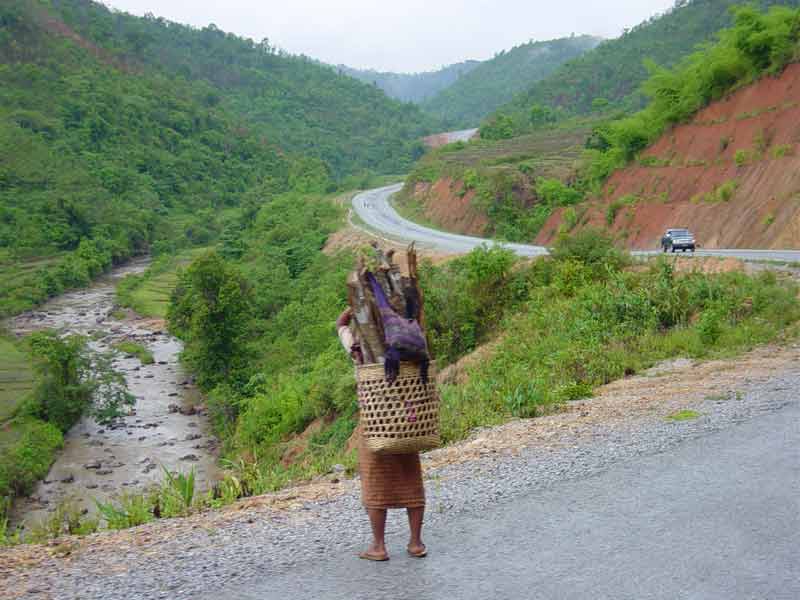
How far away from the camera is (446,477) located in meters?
7.32

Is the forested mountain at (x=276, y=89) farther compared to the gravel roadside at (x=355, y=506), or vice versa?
the forested mountain at (x=276, y=89)

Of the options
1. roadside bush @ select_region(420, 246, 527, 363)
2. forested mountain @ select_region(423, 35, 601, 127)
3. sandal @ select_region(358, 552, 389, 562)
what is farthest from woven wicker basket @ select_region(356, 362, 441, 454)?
forested mountain @ select_region(423, 35, 601, 127)

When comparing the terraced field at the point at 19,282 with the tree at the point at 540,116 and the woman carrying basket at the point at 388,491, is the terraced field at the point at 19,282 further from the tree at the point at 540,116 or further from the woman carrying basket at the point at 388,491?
the woman carrying basket at the point at 388,491

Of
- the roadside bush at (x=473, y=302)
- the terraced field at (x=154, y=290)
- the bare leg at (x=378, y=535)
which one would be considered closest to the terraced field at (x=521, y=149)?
the terraced field at (x=154, y=290)

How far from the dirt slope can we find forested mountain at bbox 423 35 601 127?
12019 centimetres

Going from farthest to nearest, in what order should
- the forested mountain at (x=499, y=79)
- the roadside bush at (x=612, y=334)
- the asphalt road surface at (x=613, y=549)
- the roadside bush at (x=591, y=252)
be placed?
the forested mountain at (x=499, y=79) < the roadside bush at (x=591, y=252) < the roadside bush at (x=612, y=334) < the asphalt road surface at (x=613, y=549)

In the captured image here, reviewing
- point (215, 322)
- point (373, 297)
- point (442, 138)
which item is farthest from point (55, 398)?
point (442, 138)

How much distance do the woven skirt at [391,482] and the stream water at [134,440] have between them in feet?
43.9

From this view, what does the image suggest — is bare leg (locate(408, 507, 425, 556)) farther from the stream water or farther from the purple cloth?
the stream water

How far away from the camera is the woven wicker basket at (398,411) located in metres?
4.87

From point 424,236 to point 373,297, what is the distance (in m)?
35.8

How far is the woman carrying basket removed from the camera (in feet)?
17.0

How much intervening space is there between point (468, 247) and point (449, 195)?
18919mm

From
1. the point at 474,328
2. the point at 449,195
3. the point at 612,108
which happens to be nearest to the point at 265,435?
the point at 474,328
